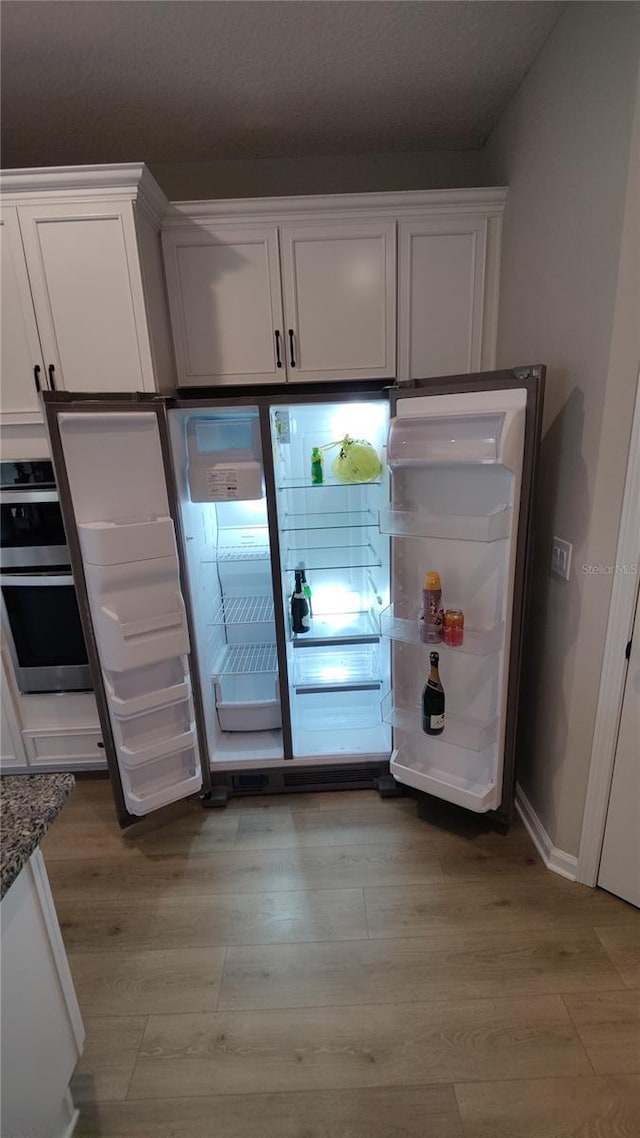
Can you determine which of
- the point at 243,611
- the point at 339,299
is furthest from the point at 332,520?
the point at 339,299

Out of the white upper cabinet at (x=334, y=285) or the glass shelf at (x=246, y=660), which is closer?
the white upper cabinet at (x=334, y=285)

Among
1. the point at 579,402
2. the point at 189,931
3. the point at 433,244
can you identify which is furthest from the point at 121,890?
the point at 433,244

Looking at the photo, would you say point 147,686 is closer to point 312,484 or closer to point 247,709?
point 247,709

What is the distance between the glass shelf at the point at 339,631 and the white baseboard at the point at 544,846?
937 mm

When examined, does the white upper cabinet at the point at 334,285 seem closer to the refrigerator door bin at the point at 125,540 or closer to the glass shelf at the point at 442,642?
the refrigerator door bin at the point at 125,540

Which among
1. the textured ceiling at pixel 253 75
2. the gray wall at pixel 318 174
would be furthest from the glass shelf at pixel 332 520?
the textured ceiling at pixel 253 75

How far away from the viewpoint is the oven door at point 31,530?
202 cm

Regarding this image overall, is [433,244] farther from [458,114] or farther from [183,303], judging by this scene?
[183,303]

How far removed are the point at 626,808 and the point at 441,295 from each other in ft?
6.85

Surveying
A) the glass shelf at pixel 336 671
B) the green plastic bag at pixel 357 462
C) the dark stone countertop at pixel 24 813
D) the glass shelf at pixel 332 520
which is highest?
the green plastic bag at pixel 357 462

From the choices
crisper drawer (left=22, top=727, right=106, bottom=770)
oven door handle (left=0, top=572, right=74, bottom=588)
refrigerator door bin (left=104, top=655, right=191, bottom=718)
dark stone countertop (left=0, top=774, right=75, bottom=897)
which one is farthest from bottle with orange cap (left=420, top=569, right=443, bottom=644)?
crisper drawer (left=22, top=727, right=106, bottom=770)

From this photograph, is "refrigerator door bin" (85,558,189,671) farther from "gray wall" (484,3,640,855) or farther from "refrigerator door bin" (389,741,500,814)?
"gray wall" (484,3,640,855)

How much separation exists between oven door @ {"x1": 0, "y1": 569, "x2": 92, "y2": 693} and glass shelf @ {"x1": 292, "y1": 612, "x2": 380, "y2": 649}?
1.00m

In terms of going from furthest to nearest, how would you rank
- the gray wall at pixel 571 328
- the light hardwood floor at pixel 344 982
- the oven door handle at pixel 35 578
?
the oven door handle at pixel 35 578
the gray wall at pixel 571 328
the light hardwood floor at pixel 344 982
